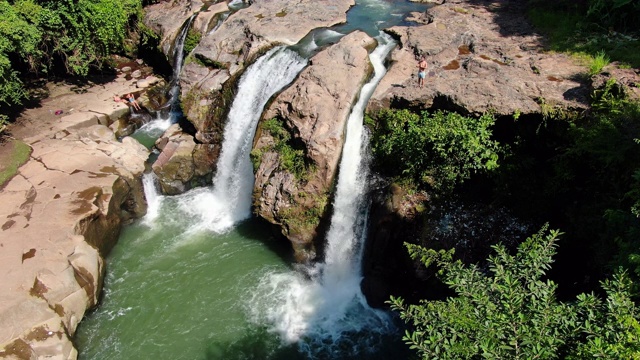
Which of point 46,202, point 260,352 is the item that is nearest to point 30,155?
point 46,202

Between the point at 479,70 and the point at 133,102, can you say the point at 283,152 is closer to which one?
the point at 479,70

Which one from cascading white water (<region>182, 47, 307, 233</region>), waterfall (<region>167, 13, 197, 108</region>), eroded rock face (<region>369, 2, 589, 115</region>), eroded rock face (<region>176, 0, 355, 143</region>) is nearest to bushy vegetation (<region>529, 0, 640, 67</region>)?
eroded rock face (<region>369, 2, 589, 115</region>)

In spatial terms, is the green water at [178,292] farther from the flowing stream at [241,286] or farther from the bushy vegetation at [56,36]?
the bushy vegetation at [56,36]

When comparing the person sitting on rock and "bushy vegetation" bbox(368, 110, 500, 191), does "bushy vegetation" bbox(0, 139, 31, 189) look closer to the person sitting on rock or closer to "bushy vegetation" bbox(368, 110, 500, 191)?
the person sitting on rock

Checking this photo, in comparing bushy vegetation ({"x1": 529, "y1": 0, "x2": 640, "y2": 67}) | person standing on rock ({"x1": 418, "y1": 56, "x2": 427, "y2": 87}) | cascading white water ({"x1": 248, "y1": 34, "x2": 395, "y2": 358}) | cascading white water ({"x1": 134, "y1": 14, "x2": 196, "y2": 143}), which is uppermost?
bushy vegetation ({"x1": 529, "y1": 0, "x2": 640, "y2": 67})

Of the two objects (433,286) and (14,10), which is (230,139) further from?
(14,10)

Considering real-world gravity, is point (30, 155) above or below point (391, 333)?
above
